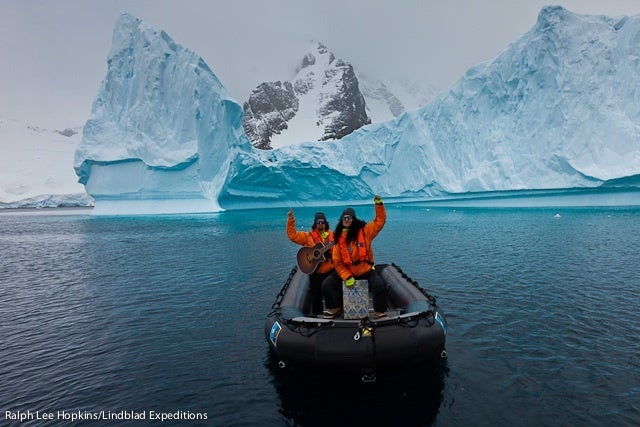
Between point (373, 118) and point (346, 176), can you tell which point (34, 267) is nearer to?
point (346, 176)

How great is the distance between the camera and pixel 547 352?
5.60 meters

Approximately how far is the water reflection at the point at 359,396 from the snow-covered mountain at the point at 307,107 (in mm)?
56481

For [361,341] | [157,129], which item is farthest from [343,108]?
[361,341]

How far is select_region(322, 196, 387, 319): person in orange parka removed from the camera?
204 inches

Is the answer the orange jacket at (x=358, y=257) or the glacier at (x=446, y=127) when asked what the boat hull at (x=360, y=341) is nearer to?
the orange jacket at (x=358, y=257)

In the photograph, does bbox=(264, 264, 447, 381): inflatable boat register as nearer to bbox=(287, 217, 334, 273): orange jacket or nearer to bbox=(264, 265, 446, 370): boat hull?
bbox=(264, 265, 446, 370): boat hull

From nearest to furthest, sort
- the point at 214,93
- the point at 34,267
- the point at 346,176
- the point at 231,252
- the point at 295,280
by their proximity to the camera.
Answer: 1. the point at 295,280
2. the point at 34,267
3. the point at 231,252
4. the point at 214,93
5. the point at 346,176

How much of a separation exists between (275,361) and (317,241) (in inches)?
76.8

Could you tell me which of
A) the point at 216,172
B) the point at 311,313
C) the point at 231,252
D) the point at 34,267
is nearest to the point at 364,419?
the point at 311,313

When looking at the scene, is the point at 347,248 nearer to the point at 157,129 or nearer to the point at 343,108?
the point at 157,129

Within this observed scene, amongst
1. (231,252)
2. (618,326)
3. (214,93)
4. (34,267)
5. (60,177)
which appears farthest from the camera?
(60,177)

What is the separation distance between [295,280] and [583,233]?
1731cm

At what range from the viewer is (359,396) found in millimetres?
4516

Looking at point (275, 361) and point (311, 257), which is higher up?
point (311, 257)
